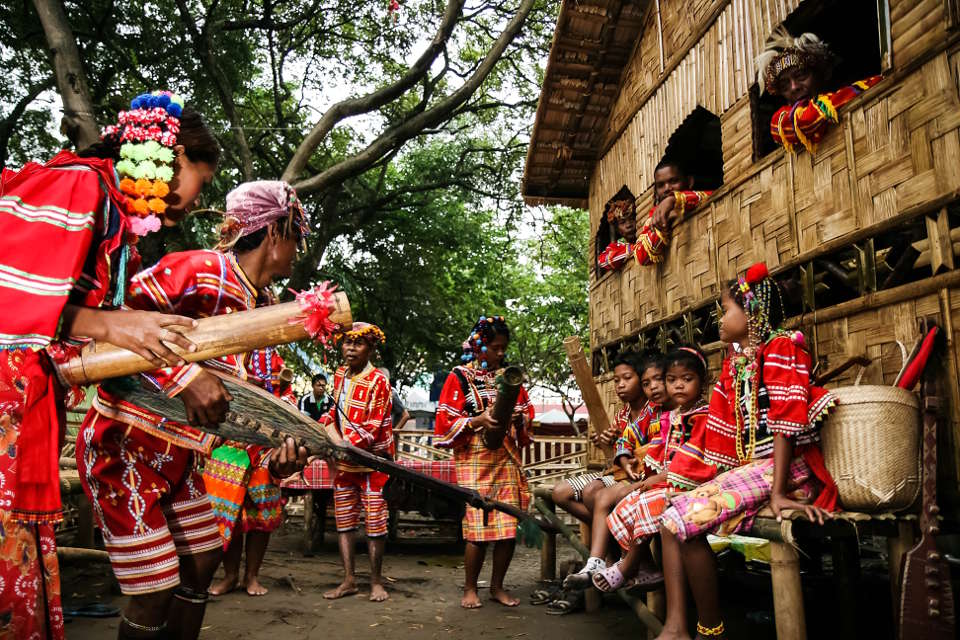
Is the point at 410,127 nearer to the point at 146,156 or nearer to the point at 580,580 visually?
the point at 580,580

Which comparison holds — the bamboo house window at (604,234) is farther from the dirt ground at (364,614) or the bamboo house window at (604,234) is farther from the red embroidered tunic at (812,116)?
the dirt ground at (364,614)

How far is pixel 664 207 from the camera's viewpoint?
6379mm

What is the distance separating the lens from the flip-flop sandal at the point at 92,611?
192 inches

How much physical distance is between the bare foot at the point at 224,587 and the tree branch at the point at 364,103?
21.4 ft

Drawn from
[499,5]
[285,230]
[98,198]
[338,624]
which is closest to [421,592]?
[338,624]

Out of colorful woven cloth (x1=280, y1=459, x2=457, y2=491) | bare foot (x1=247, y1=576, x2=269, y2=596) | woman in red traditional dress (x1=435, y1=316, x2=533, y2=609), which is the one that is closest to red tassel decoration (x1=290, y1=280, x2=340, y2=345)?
woman in red traditional dress (x1=435, y1=316, x2=533, y2=609)

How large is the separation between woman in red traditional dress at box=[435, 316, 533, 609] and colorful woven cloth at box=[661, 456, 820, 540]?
2.37 metres

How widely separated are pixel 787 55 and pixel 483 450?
379 centimetres

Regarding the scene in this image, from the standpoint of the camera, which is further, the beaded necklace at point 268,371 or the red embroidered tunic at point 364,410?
the red embroidered tunic at point 364,410

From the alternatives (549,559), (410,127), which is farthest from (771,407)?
(410,127)

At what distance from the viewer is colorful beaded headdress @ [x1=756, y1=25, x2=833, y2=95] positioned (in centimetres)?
451

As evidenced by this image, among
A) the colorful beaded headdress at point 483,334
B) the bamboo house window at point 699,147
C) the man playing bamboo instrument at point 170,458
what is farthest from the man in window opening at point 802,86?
the man playing bamboo instrument at point 170,458

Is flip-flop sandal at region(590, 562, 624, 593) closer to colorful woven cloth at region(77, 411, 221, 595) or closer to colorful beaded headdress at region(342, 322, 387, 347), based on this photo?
colorful woven cloth at region(77, 411, 221, 595)

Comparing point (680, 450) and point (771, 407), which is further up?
point (771, 407)
